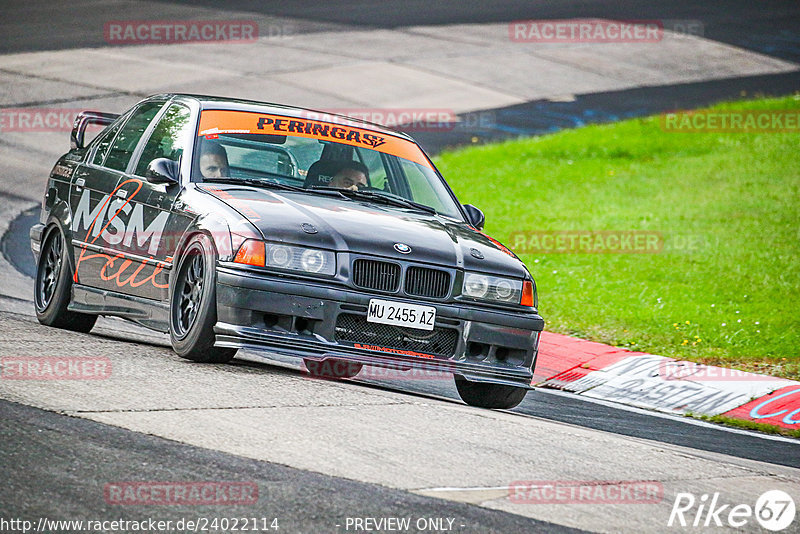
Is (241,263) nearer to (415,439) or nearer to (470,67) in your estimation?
(415,439)

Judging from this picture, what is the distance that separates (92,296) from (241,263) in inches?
76.1

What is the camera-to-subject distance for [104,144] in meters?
8.84

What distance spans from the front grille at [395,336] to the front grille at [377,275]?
0.64 feet

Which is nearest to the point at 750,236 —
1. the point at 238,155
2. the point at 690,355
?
the point at 690,355

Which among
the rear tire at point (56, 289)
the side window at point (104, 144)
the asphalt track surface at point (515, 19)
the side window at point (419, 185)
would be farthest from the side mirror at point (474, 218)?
the asphalt track surface at point (515, 19)

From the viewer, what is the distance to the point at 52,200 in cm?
909

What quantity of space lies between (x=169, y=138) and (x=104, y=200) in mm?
656
